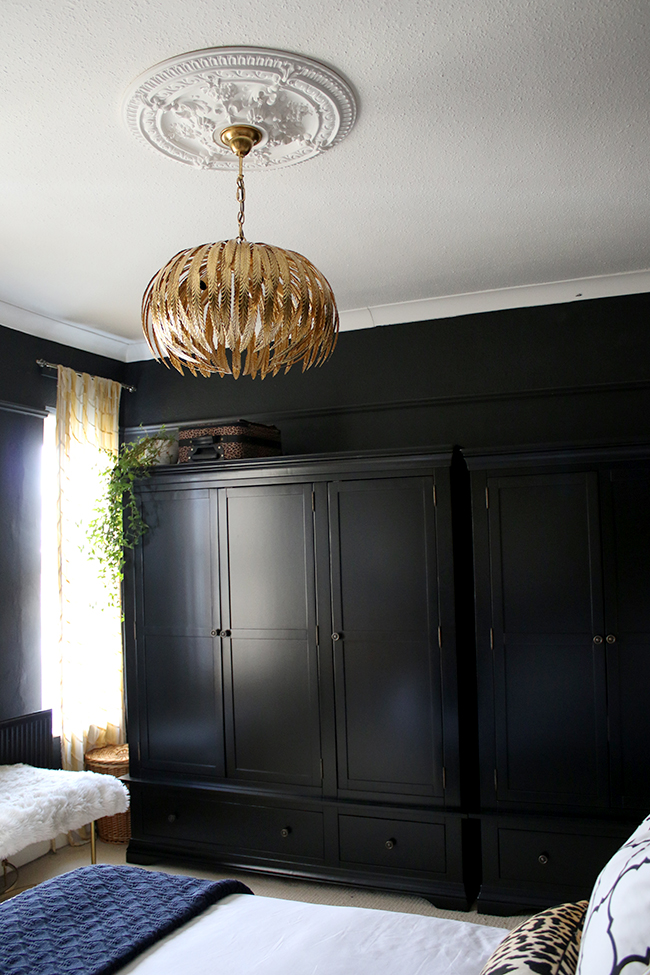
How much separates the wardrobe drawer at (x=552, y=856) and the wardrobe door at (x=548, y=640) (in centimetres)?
15

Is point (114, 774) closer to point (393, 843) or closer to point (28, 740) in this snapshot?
point (28, 740)

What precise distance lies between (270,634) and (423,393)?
146 cm

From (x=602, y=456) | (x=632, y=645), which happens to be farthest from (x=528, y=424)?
(x=632, y=645)

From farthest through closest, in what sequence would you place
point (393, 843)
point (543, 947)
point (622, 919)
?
point (393, 843), point (543, 947), point (622, 919)

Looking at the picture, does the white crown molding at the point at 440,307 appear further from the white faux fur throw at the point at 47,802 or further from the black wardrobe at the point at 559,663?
the white faux fur throw at the point at 47,802

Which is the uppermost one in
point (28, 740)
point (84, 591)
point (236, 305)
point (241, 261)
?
point (241, 261)

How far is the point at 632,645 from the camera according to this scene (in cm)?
315

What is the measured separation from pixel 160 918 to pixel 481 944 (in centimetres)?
81

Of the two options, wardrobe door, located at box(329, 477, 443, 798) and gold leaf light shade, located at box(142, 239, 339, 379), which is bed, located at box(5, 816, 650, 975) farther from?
gold leaf light shade, located at box(142, 239, 339, 379)

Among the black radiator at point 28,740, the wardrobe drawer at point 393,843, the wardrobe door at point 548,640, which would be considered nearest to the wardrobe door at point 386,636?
the wardrobe drawer at point 393,843

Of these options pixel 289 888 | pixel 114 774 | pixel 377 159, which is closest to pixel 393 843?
pixel 289 888

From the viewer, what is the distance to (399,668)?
3447 mm

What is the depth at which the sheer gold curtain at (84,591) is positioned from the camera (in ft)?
13.4

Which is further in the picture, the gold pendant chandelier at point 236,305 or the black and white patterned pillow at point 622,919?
the gold pendant chandelier at point 236,305
